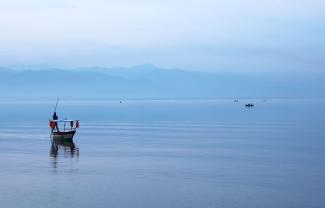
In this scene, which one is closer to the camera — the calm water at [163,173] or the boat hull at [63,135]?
the calm water at [163,173]

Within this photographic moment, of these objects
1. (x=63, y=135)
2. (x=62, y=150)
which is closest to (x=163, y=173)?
(x=62, y=150)

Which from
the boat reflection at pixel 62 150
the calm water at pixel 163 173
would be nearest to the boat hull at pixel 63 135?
the boat reflection at pixel 62 150

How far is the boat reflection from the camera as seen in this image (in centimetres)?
5044

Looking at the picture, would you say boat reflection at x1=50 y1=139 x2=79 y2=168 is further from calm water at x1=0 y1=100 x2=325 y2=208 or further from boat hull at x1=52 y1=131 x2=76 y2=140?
boat hull at x1=52 y1=131 x2=76 y2=140

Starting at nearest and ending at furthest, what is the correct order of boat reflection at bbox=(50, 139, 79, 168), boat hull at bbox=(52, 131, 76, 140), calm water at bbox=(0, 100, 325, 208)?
calm water at bbox=(0, 100, 325, 208) → boat reflection at bbox=(50, 139, 79, 168) → boat hull at bbox=(52, 131, 76, 140)

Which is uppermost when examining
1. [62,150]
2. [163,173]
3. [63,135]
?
[63,135]

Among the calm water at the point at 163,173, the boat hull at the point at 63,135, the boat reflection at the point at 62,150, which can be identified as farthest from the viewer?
the boat hull at the point at 63,135

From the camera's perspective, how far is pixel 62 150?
55938 mm

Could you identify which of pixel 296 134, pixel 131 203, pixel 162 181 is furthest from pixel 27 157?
pixel 296 134

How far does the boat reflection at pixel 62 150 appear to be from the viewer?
165 feet

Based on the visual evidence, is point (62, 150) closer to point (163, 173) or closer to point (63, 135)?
point (63, 135)

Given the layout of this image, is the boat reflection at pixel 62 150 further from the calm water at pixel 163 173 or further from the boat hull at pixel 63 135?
the boat hull at pixel 63 135

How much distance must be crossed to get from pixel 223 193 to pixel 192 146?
26264 millimetres

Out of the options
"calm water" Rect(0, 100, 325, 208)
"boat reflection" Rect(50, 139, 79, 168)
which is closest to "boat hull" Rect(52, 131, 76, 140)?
"boat reflection" Rect(50, 139, 79, 168)
